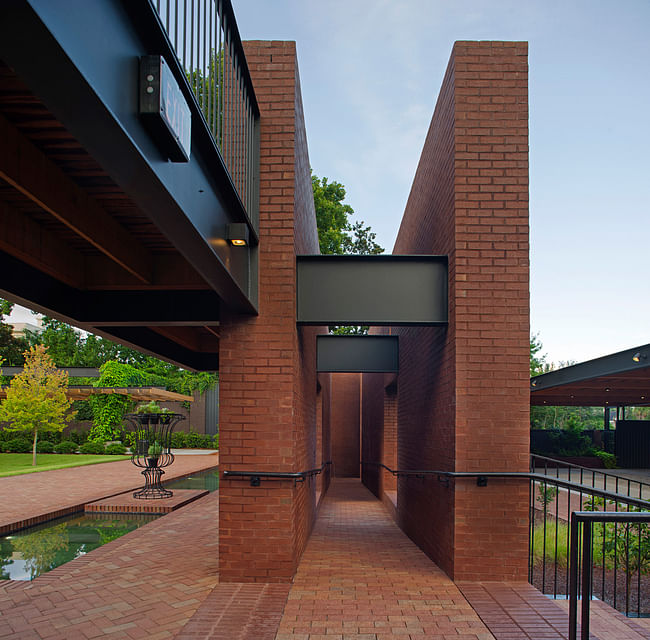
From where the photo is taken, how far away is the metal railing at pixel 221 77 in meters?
2.78

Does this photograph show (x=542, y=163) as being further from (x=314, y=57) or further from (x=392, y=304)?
(x=392, y=304)

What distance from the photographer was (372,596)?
483cm

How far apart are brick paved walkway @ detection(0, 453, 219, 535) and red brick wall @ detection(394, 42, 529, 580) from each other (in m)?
6.66

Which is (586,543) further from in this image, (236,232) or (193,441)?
(193,441)

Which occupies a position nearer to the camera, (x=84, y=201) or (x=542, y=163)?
(x=84, y=201)

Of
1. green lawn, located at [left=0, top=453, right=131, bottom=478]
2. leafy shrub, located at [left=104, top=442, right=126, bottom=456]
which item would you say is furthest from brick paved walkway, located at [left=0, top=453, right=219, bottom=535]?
leafy shrub, located at [left=104, top=442, right=126, bottom=456]

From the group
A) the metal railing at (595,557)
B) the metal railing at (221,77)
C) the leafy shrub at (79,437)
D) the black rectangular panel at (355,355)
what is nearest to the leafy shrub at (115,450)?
the leafy shrub at (79,437)

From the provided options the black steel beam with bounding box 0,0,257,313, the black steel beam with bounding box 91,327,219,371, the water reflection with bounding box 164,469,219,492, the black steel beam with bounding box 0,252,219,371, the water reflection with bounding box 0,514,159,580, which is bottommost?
the water reflection with bounding box 164,469,219,492

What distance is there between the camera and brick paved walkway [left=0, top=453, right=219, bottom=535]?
9343 millimetres

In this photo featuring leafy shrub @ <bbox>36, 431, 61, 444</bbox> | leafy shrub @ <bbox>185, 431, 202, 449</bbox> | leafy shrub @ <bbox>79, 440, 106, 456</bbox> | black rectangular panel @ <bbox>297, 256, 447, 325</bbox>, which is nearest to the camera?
black rectangular panel @ <bbox>297, 256, 447, 325</bbox>

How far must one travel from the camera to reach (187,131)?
2682mm

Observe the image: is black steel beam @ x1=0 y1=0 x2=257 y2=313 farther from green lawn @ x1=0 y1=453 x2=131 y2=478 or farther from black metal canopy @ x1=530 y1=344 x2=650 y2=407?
green lawn @ x1=0 y1=453 x2=131 y2=478

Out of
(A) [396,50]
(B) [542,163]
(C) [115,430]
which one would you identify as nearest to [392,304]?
(C) [115,430]

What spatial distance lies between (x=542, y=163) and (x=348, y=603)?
35849 millimetres
